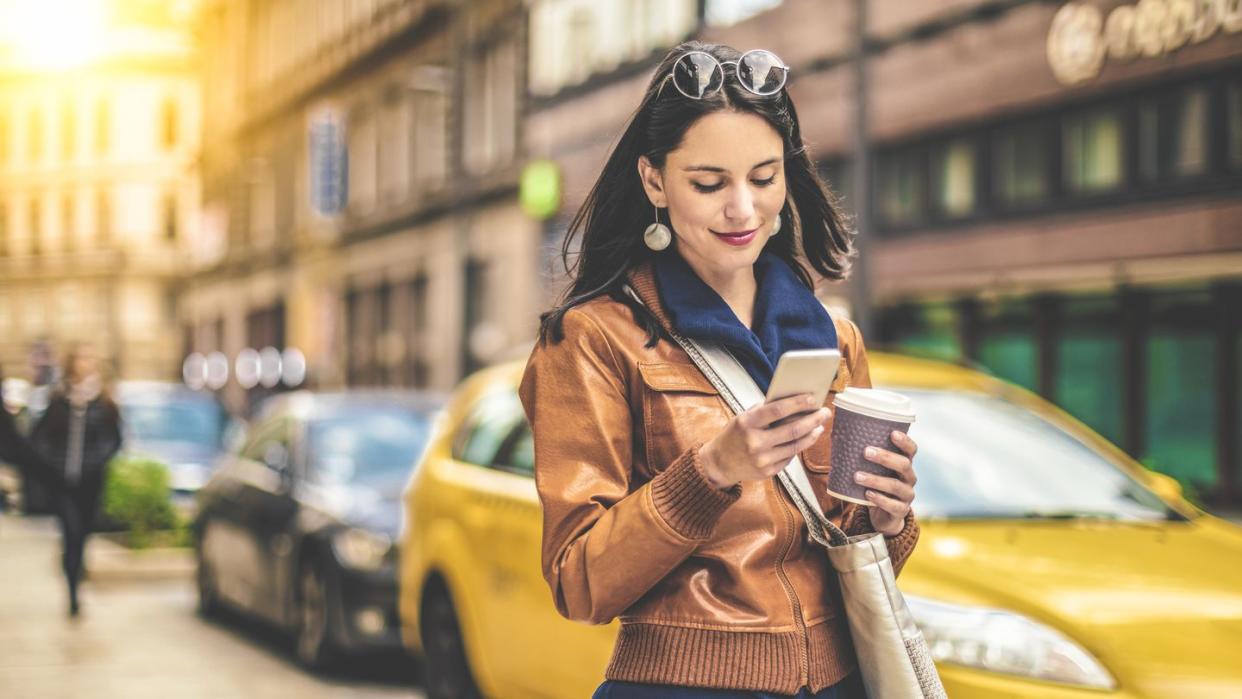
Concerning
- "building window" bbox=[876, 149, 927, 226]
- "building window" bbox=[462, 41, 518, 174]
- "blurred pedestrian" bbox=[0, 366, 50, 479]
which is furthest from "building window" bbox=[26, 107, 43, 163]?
"blurred pedestrian" bbox=[0, 366, 50, 479]

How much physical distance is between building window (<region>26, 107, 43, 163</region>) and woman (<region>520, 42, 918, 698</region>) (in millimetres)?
88989

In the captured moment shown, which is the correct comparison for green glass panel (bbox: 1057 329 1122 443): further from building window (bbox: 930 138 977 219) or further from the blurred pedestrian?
the blurred pedestrian

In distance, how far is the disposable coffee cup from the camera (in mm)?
2400

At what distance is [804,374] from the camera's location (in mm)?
2168

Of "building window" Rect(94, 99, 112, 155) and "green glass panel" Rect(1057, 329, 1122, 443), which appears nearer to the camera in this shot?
"green glass panel" Rect(1057, 329, 1122, 443)

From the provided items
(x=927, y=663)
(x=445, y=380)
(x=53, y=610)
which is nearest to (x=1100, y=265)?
(x=53, y=610)

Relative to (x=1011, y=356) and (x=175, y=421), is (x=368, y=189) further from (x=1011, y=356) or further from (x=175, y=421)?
(x=1011, y=356)

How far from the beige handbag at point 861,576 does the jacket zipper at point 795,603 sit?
0.03 metres

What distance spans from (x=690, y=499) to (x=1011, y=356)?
19.1 meters

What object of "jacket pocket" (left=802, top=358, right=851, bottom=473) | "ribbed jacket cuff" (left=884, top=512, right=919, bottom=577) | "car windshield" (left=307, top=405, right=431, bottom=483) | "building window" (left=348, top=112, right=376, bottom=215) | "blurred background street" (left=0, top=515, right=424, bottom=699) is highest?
"building window" (left=348, top=112, right=376, bottom=215)

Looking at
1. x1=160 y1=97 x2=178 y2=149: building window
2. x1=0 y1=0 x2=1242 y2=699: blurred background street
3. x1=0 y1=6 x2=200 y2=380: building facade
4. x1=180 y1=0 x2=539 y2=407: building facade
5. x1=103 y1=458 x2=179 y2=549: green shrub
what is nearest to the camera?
x1=0 y1=0 x2=1242 y2=699: blurred background street

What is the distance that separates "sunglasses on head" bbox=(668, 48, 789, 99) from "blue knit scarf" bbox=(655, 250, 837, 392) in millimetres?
271

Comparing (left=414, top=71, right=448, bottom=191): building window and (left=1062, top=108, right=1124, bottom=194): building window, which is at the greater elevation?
(left=414, top=71, right=448, bottom=191): building window

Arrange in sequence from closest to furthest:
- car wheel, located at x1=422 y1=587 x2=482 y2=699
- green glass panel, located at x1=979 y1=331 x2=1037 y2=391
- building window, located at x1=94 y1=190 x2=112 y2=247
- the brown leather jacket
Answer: the brown leather jacket → car wheel, located at x1=422 y1=587 x2=482 y2=699 → green glass panel, located at x1=979 y1=331 x2=1037 y2=391 → building window, located at x1=94 y1=190 x2=112 y2=247
